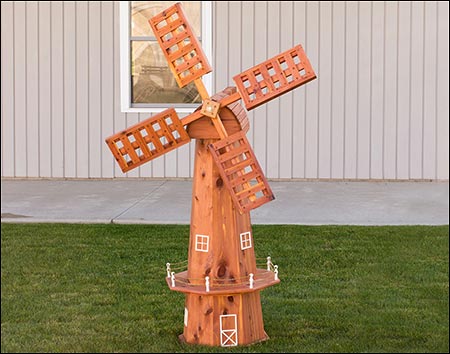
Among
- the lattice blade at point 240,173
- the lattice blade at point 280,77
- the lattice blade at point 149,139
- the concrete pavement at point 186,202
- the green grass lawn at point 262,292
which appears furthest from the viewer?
the concrete pavement at point 186,202

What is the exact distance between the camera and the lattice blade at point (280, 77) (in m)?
5.35

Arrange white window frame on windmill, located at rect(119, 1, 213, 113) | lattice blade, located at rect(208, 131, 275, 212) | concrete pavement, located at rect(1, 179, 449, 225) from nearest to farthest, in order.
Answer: lattice blade, located at rect(208, 131, 275, 212) → concrete pavement, located at rect(1, 179, 449, 225) → white window frame on windmill, located at rect(119, 1, 213, 113)

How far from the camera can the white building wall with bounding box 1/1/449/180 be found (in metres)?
12.9

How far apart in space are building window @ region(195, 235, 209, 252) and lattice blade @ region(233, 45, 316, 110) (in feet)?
2.50

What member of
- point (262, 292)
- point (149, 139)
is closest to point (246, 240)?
point (149, 139)

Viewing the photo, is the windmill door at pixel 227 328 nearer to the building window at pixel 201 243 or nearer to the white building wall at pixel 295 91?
the building window at pixel 201 243

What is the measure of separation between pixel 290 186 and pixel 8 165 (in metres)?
3.83

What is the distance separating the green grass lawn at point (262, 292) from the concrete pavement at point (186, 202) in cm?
50

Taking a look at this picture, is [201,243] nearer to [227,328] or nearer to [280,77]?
[227,328]

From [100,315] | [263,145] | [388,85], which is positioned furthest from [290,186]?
[100,315]

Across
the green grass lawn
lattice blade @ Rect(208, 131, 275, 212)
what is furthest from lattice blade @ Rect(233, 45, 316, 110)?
the green grass lawn

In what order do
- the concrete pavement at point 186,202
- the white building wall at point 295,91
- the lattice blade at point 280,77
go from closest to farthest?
1. the lattice blade at point 280,77
2. the concrete pavement at point 186,202
3. the white building wall at point 295,91

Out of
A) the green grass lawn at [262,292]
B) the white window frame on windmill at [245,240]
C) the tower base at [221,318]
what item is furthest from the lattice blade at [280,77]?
the green grass lawn at [262,292]

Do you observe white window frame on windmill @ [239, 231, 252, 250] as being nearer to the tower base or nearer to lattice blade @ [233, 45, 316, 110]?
the tower base
